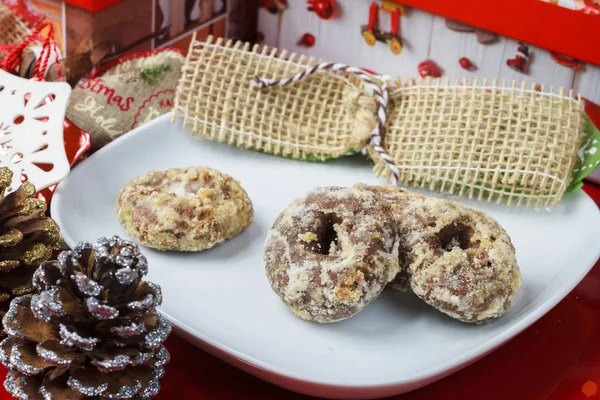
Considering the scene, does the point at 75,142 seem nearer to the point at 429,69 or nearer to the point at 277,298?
the point at 277,298

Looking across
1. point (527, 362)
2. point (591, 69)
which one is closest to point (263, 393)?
point (527, 362)

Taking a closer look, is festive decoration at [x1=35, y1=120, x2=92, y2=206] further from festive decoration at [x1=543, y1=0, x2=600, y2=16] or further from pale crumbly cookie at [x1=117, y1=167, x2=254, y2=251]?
festive decoration at [x1=543, y1=0, x2=600, y2=16]

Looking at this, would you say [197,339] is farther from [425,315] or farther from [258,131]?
[258,131]

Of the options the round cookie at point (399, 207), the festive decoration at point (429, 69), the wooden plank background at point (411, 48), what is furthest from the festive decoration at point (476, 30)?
the round cookie at point (399, 207)

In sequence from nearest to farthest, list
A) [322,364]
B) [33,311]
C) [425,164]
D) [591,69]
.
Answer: [33,311]
[322,364]
[425,164]
[591,69]

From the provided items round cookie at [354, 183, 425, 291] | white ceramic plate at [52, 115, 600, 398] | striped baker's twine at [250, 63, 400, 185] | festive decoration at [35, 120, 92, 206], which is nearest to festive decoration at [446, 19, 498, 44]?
striped baker's twine at [250, 63, 400, 185]
